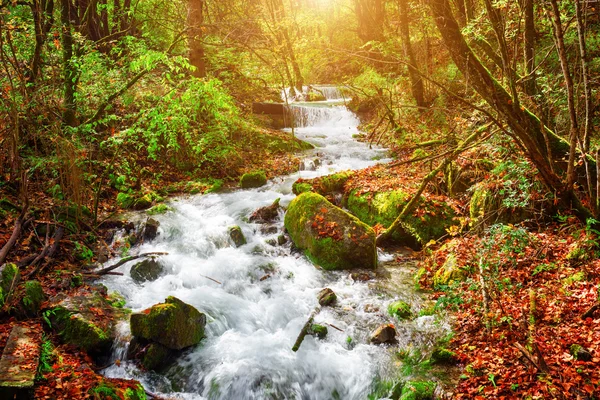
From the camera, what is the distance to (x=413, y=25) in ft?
50.6

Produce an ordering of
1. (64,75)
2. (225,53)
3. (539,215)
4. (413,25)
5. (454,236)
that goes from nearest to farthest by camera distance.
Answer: (539,215), (454,236), (64,75), (225,53), (413,25)

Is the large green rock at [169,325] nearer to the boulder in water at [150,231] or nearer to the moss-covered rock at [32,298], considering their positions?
the moss-covered rock at [32,298]

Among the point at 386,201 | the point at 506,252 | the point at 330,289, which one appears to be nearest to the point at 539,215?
the point at 506,252

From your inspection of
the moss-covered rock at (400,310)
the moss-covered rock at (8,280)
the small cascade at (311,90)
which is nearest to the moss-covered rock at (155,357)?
the moss-covered rock at (8,280)

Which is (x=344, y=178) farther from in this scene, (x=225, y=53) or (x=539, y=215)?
(x=225, y=53)

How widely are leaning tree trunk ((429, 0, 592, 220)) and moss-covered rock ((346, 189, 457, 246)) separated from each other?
268cm

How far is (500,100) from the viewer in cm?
521

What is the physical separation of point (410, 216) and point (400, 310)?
2.87 metres

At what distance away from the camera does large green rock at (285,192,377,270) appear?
24.2ft

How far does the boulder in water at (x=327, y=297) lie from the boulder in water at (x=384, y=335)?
1085mm

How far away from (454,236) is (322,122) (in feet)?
44.4

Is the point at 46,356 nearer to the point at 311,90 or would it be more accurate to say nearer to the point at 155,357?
the point at 155,357

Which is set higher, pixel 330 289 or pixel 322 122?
pixel 322 122

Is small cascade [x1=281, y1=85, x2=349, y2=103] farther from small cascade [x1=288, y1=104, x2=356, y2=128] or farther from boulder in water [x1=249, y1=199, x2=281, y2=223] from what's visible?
boulder in water [x1=249, y1=199, x2=281, y2=223]
